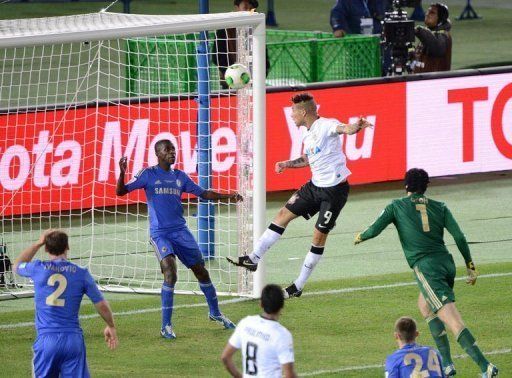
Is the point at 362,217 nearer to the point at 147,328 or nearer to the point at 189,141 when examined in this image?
the point at 189,141

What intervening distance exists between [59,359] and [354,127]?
4846 millimetres

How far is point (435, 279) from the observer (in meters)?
12.9

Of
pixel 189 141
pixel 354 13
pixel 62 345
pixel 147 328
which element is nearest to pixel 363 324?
pixel 147 328

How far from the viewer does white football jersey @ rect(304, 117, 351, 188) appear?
1591 cm

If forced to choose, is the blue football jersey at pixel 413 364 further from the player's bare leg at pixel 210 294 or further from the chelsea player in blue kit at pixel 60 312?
the player's bare leg at pixel 210 294

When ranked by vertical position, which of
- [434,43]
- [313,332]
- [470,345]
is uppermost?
[434,43]

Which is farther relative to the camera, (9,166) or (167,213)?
(9,166)

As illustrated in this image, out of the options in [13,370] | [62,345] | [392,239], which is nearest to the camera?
[62,345]

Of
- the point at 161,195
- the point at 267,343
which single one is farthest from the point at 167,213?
the point at 267,343

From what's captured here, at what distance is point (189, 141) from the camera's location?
Answer: 20859 millimetres

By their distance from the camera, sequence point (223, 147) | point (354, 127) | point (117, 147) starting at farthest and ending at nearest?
point (223, 147) < point (117, 147) < point (354, 127)

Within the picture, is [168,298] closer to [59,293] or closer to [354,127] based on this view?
[354,127]

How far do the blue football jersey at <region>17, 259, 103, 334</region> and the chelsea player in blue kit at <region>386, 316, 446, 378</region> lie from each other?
7.96ft

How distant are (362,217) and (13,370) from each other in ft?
27.3
